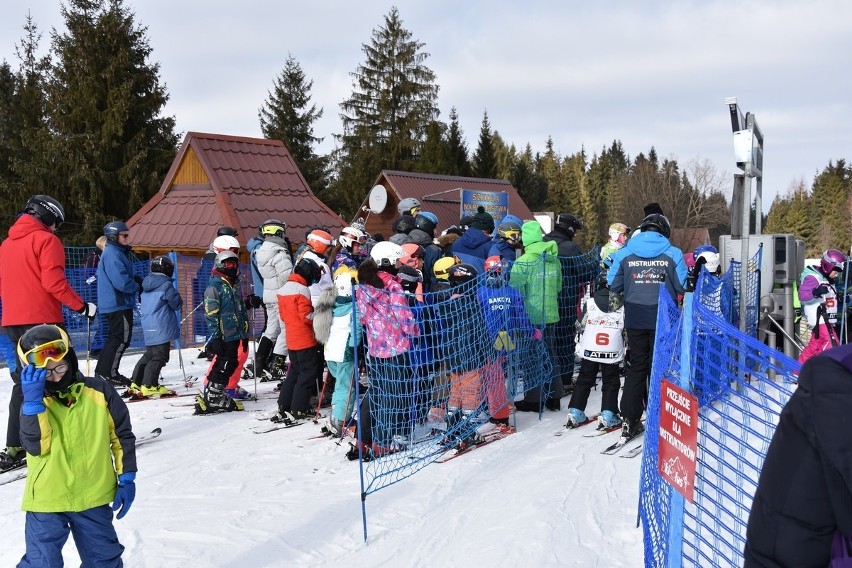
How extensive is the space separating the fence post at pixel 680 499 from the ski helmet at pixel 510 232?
5.43m

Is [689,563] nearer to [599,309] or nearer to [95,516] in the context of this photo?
[95,516]

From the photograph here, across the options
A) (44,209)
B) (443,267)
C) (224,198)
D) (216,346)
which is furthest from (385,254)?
(224,198)

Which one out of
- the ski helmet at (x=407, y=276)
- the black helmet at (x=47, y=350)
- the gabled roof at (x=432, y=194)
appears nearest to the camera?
the black helmet at (x=47, y=350)

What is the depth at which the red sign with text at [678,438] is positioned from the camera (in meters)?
2.89

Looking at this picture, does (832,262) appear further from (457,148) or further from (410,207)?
(457,148)

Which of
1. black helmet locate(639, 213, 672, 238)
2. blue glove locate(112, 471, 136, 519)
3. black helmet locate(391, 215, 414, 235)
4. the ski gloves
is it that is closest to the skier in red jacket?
blue glove locate(112, 471, 136, 519)

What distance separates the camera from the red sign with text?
9.48ft

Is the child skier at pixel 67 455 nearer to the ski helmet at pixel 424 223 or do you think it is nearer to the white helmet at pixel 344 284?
the white helmet at pixel 344 284

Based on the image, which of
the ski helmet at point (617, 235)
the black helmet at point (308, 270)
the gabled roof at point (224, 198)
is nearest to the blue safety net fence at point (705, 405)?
the black helmet at point (308, 270)

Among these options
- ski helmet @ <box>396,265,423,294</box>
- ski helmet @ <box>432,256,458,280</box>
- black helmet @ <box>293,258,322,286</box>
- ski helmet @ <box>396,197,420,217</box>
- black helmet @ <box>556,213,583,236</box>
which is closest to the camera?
ski helmet @ <box>396,265,423,294</box>

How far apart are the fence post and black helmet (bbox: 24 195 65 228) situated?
5.07m

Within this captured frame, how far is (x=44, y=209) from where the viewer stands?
6.14 meters

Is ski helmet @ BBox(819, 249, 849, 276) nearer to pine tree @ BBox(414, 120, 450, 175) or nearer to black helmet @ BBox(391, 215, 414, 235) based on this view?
black helmet @ BBox(391, 215, 414, 235)

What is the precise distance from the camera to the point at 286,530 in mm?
4879
